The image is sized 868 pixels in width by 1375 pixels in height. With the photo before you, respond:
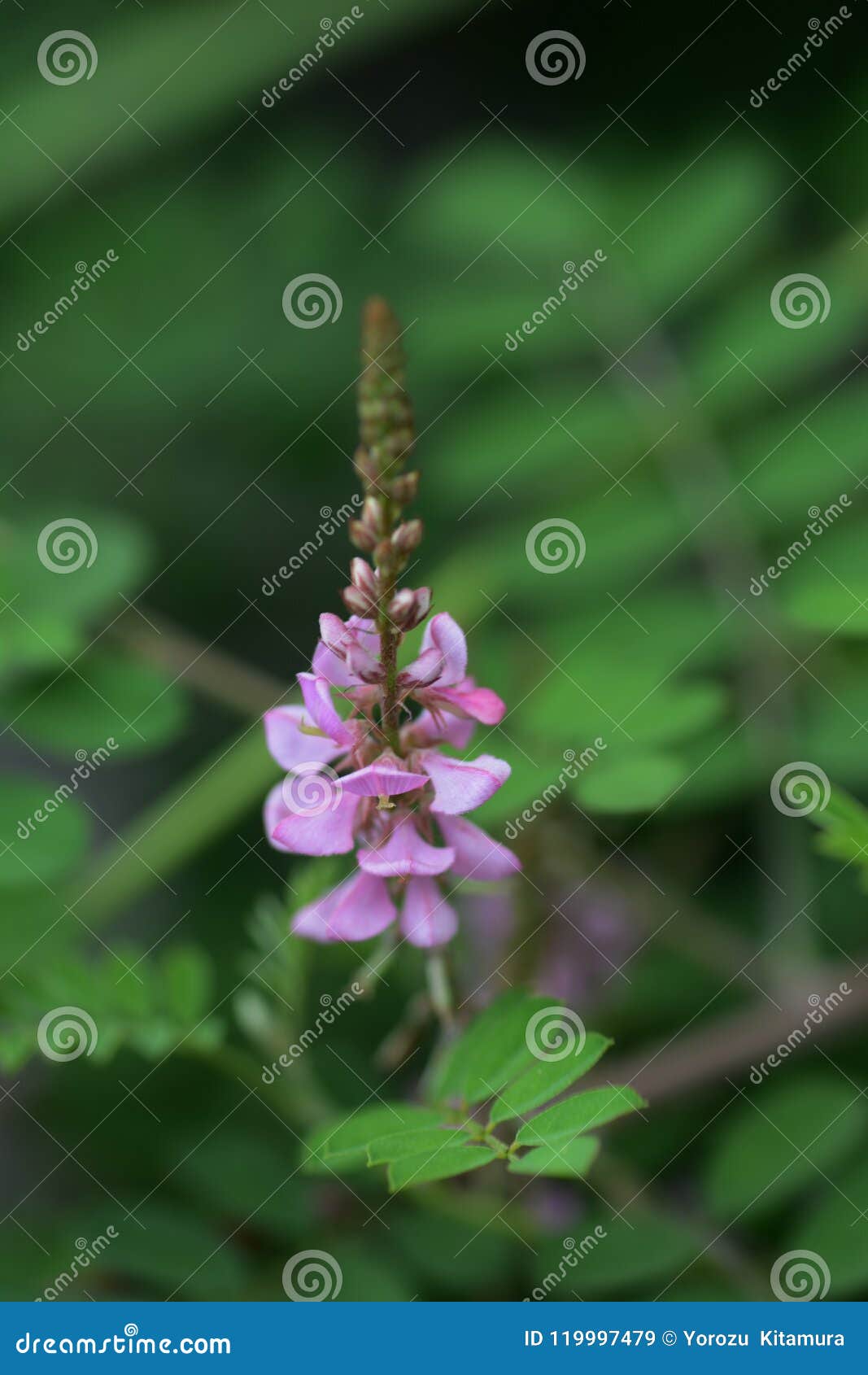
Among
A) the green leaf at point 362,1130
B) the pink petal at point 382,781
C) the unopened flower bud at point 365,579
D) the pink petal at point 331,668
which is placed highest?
the unopened flower bud at point 365,579

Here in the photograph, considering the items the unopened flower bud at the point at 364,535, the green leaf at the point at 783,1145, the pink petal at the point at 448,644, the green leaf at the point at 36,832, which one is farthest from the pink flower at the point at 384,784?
the green leaf at the point at 783,1145

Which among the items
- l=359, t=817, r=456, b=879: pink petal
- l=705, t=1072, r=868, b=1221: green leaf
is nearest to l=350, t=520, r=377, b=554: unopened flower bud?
l=359, t=817, r=456, b=879: pink petal

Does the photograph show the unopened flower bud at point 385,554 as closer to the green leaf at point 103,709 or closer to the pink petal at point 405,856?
the pink petal at point 405,856

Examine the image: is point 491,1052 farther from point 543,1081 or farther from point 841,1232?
point 841,1232

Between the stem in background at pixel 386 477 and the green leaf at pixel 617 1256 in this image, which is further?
the green leaf at pixel 617 1256

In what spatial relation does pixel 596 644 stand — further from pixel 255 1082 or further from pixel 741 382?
pixel 255 1082

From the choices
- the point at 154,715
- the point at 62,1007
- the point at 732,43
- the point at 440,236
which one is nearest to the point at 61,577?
the point at 154,715

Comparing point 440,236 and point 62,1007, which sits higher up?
point 440,236
